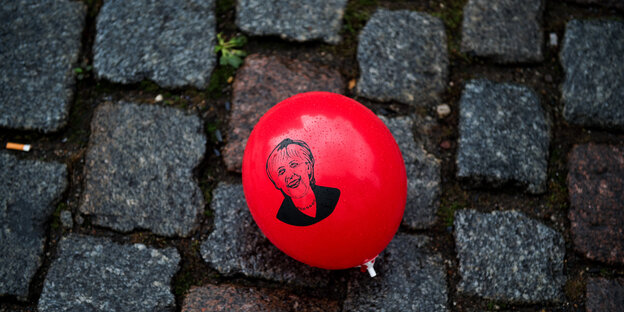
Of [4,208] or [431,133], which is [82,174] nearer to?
[4,208]

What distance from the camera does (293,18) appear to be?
8.05 ft

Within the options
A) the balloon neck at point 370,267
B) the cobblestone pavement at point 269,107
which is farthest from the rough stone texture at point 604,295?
the balloon neck at point 370,267

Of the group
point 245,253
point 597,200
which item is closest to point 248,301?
point 245,253

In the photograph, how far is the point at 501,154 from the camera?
226 centimetres

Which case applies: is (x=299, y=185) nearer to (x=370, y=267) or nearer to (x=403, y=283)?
(x=370, y=267)

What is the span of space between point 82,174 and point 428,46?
165 cm

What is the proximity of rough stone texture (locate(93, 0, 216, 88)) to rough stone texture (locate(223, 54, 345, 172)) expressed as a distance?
0.18 m

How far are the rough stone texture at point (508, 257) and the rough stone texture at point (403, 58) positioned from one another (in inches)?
23.5

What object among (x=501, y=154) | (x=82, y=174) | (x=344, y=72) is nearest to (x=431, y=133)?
(x=501, y=154)

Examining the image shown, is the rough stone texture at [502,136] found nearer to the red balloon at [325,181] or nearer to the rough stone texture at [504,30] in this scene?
the rough stone texture at [504,30]

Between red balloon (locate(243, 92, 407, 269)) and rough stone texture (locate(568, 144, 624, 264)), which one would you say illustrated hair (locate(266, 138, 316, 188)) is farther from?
rough stone texture (locate(568, 144, 624, 264))

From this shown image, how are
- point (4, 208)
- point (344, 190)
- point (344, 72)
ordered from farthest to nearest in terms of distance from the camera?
point (344, 72) < point (4, 208) < point (344, 190)

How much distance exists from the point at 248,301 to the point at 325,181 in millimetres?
675

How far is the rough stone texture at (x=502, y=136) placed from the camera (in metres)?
2.23
